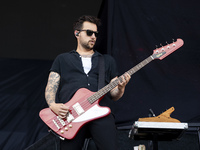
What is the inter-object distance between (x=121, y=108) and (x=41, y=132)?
3.58 feet

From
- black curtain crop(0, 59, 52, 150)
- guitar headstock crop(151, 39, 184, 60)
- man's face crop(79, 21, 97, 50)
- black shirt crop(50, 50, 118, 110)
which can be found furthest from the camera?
black curtain crop(0, 59, 52, 150)

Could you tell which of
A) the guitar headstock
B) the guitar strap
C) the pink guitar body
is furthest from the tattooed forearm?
the guitar headstock

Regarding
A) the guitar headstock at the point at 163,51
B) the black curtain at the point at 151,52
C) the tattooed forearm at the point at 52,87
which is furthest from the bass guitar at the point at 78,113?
the black curtain at the point at 151,52

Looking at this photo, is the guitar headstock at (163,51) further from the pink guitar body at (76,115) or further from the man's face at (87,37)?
the pink guitar body at (76,115)

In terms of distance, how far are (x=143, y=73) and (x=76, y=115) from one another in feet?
4.93

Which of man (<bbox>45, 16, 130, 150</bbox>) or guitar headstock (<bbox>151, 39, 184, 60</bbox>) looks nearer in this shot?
man (<bbox>45, 16, 130, 150</bbox>)

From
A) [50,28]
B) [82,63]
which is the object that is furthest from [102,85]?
[50,28]

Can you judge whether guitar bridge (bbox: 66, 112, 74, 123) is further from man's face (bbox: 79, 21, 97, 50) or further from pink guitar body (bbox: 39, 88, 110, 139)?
man's face (bbox: 79, 21, 97, 50)

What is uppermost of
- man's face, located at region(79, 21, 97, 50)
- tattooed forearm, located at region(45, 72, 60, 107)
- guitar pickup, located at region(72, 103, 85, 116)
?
man's face, located at region(79, 21, 97, 50)

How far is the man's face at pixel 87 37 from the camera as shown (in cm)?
256

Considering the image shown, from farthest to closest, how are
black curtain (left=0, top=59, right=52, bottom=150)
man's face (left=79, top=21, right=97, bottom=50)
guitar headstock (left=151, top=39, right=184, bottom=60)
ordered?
1. black curtain (left=0, top=59, right=52, bottom=150)
2. guitar headstock (left=151, top=39, right=184, bottom=60)
3. man's face (left=79, top=21, right=97, bottom=50)

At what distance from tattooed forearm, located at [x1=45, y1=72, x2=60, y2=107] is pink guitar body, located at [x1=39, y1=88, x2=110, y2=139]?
12cm

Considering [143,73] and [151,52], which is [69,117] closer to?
[143,73]

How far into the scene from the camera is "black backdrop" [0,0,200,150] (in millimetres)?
3369
